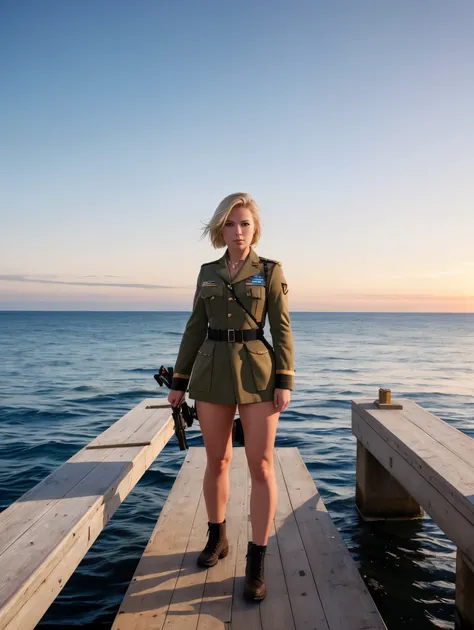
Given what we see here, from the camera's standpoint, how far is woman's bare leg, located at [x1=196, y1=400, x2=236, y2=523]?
3564mm

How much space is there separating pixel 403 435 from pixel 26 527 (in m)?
2.94

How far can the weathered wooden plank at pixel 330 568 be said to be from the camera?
3.18 metres

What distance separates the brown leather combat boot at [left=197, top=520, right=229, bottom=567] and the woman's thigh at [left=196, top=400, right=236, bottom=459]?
60 centimetres

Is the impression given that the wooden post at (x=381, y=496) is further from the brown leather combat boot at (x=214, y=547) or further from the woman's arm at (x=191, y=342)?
the woman's arm at (x=191, y=342)

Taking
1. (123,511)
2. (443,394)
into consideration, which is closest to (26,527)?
(123,511)

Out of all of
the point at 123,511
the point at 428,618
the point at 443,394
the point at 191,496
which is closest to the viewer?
the point at 428,618

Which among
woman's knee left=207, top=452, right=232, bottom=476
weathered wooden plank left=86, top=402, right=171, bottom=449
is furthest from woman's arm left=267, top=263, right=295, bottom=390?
weathered wooden plank left=86, top=402, right=171, bottom=449

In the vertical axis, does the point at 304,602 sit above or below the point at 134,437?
below

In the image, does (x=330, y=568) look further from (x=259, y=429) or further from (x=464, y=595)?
(x=259, y=429)

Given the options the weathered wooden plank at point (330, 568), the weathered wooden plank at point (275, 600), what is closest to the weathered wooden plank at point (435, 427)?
the weathered wooden plank at point (330, 568)

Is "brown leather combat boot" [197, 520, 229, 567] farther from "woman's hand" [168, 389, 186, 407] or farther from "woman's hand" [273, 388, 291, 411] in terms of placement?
"woman's hand" [273, 388, 291, 411]

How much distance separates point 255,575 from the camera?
136 inches

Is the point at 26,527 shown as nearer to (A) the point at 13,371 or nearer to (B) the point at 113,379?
(B) the point at 113,379

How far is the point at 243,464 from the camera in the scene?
6.19 meters
